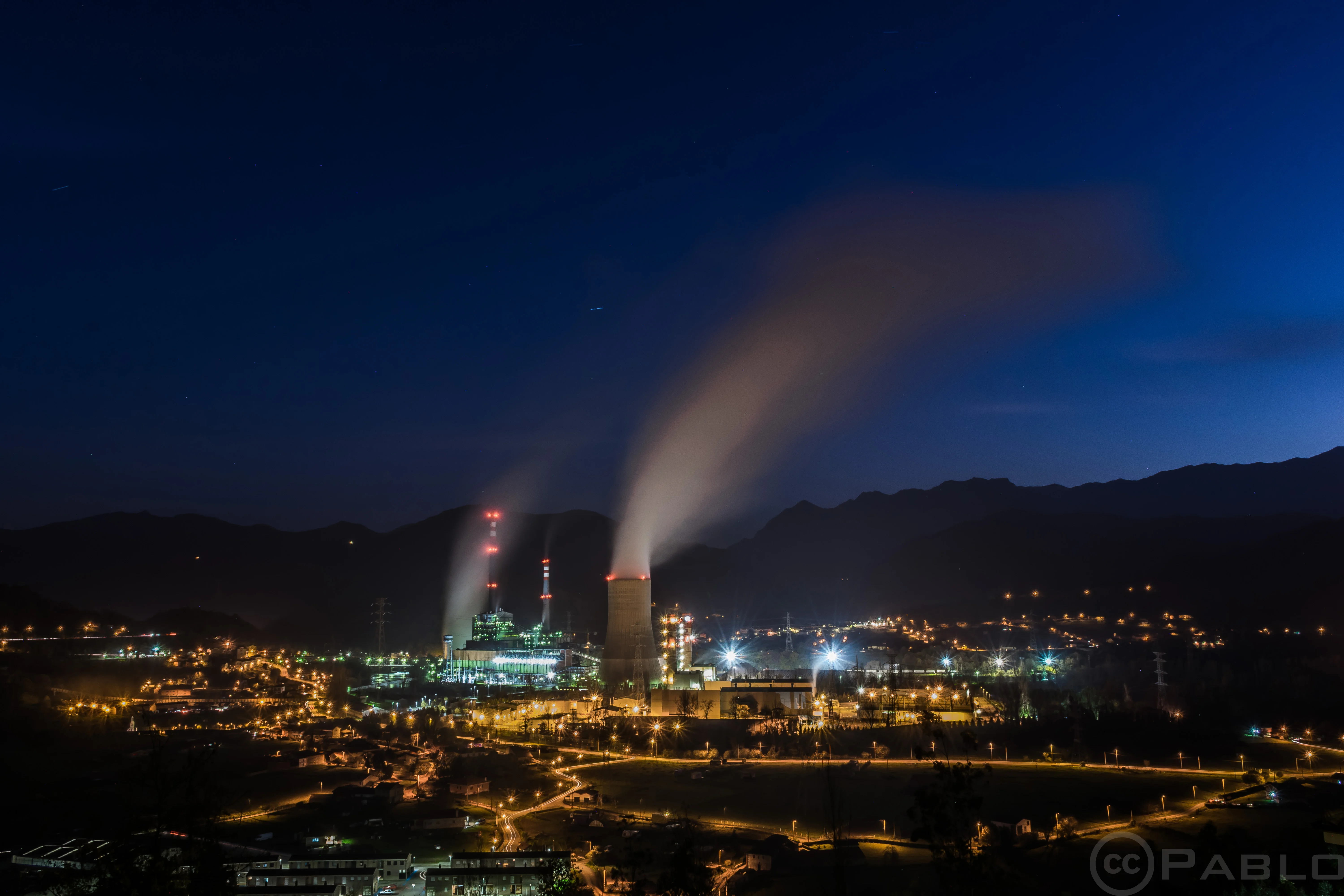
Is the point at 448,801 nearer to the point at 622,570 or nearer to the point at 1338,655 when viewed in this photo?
the point at 622,570

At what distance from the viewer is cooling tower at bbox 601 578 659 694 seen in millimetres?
51844

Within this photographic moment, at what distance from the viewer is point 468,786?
35.9m

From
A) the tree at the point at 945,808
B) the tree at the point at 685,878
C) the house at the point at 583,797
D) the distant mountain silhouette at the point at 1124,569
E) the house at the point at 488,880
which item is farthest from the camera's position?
the distant mountain silhouette at the point at 1124,569

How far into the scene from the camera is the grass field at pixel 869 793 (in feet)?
98.6

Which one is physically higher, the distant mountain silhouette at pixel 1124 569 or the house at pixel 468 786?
the distant mountain silhouette at pixel 1124 569

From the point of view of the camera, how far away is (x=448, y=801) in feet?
111

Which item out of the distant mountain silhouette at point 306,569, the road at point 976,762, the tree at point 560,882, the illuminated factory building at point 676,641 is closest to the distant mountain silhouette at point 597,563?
the distant mountain silhouette at point 306,569

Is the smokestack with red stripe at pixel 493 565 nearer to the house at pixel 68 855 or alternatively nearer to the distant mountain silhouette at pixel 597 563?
the distant mountain silhouette at pixel 597 563

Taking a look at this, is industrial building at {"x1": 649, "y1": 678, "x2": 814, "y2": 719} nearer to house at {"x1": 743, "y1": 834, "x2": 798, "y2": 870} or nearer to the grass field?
the grass field

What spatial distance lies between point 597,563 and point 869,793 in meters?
139

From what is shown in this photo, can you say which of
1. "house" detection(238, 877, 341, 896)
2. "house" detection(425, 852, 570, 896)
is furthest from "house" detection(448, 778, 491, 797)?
"house" detection(425, 852, 570, 896)

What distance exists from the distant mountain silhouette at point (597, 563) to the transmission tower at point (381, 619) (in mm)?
1827

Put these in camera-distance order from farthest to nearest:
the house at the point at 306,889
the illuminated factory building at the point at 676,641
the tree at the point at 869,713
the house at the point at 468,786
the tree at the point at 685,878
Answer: the illuminated factory building at the point at 676,641 < the tree at the point at 869,713 < the house at the point at 468,786 < the house at the point at 306,889 < the tree at the point at 685,878

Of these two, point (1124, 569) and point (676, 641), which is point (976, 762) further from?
point (1124, 569)
